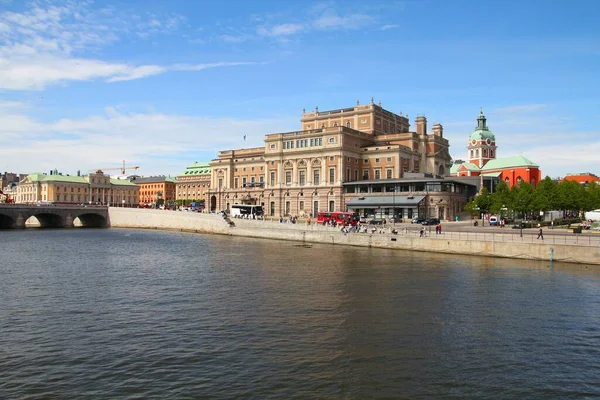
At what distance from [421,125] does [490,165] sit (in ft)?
172

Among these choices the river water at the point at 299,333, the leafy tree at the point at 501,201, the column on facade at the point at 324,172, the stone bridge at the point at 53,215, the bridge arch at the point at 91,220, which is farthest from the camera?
the bridge arch at the point at 91,220

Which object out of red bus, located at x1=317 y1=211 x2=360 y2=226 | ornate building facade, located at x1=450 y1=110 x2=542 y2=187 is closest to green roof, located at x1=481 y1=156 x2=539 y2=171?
ornate building facade, located at x1=450 y1=110 x2=542 y2=187

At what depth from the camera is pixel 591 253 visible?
50.3m

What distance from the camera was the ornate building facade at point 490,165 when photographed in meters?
159

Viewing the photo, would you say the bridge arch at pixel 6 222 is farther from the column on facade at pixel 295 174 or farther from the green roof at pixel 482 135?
the green roof at pixel 482 135

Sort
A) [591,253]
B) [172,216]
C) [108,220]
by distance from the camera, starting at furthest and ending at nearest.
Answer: [108,220] → [172,216] → [591,253]

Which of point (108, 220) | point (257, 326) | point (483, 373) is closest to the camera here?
point (483, 373)

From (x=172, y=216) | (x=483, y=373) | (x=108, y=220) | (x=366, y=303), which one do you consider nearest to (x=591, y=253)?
(x=366, y=303)

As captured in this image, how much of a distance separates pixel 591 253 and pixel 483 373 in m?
36.1

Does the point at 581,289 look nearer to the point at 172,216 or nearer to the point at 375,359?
the point at 375,359

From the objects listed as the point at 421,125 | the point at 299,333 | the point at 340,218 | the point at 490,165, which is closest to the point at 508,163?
the point at 490,165

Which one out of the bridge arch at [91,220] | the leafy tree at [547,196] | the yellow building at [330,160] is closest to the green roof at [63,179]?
the bridge arch at [91,220]

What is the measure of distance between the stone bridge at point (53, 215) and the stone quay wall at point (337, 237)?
4830mm

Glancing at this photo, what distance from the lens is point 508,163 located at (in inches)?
6521
